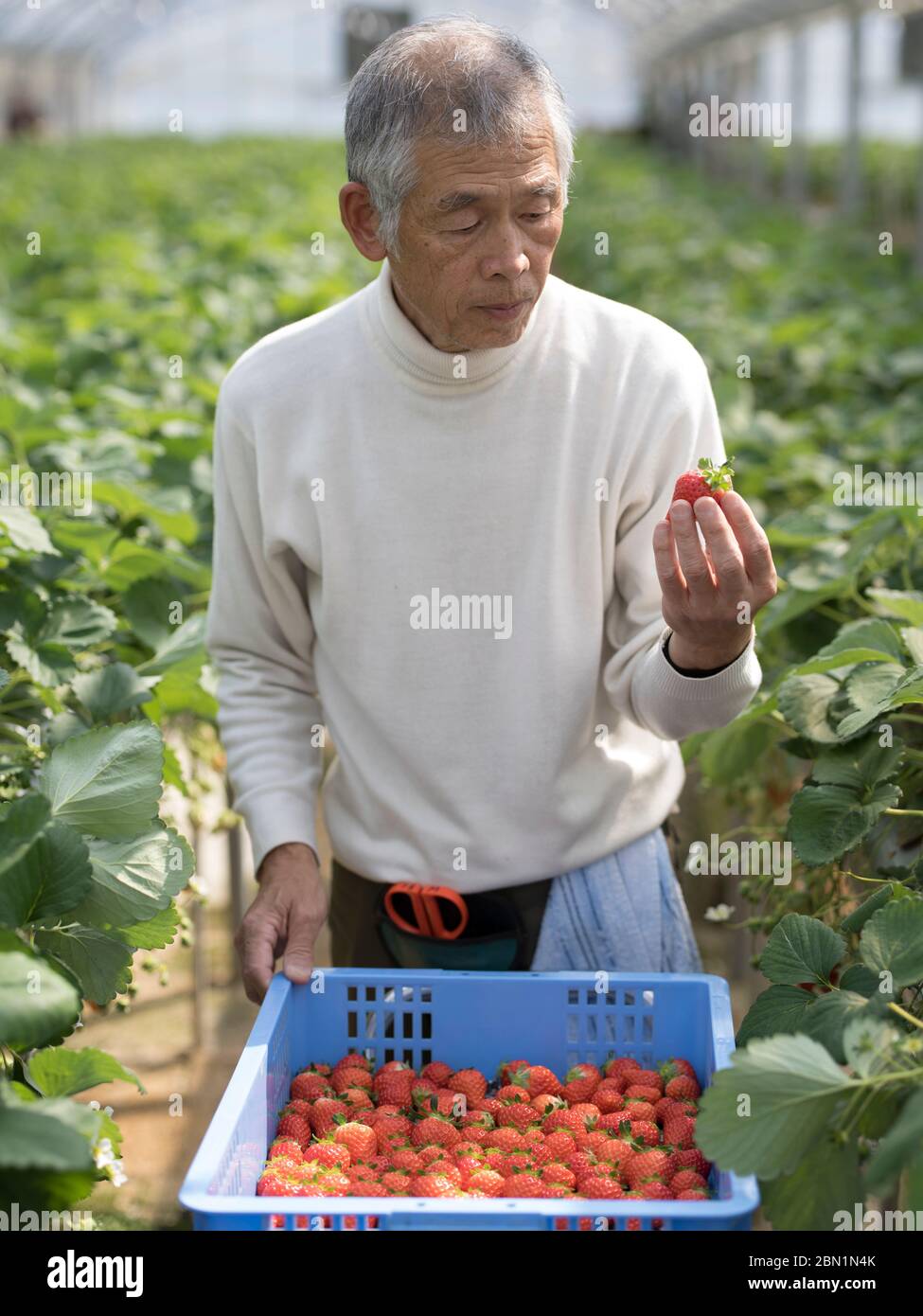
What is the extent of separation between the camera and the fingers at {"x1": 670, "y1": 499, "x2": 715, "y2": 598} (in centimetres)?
165

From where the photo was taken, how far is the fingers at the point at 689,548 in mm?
1652

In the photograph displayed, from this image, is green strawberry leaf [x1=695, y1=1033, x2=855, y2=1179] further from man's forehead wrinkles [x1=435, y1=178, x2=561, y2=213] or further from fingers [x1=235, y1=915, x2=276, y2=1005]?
man's forehead wrinkles [x1=435, y1=178, x2=561, y2=213]

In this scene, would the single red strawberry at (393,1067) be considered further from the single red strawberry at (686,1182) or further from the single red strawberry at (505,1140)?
the single red strawberry at (686,1182)

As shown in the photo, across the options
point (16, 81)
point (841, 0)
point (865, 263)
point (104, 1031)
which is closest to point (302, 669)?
point (104, 1031)

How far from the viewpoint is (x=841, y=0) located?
14.6m

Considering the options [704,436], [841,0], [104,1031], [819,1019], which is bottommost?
[104,1031]

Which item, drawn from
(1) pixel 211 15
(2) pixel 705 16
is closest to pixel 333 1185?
(2) pixel 705 16

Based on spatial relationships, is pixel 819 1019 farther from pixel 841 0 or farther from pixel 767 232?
pixel 841 0

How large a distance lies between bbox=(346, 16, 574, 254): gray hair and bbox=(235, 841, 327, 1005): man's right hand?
0.84 meters

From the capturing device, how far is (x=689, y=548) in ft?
5.45

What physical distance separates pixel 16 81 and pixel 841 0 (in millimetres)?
29193

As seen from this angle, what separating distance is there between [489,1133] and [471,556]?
736mm

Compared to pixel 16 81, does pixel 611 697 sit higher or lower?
lower

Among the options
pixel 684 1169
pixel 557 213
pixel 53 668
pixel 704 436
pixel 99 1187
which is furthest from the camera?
→ pixel 99 1187
